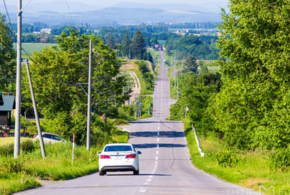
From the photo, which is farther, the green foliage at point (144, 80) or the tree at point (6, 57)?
the green foliage at point (144, 80)

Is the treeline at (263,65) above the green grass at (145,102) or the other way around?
above

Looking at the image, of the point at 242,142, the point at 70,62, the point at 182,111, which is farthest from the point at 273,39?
the point at 182,111

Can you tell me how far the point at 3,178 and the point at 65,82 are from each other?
3325 centimetres

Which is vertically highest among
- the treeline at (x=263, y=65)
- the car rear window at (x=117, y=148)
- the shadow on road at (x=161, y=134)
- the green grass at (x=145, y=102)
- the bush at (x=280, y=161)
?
the treeline at (x=263, y=65)

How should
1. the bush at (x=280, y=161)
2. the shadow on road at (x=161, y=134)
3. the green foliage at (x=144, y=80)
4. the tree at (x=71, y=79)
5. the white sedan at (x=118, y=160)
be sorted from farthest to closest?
the green foliage at (x=144, y=80), the shadow on road at (x=161, y=134), the tree at (x=71, y=79), the bush at (x=280, y=161), the white sedan at (x=118, y=160)

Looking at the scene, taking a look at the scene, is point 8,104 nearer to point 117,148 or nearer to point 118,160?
point 117,148

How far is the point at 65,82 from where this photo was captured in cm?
4531

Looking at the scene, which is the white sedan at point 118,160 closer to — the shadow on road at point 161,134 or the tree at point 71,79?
the tree at point 71,79

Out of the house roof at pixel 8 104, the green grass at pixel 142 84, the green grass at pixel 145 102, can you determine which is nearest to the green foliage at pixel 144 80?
the green grass at pixel 142 84

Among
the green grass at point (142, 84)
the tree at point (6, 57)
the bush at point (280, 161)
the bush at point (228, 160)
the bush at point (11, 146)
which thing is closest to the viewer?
the bush at point (280, 161)

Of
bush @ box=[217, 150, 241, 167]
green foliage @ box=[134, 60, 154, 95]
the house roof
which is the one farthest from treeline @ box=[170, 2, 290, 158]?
green foliage @ box=[134, 60, 154, 95]

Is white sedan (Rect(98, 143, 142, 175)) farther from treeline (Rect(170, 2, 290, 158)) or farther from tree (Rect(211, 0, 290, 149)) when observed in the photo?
tree (Rect(211, 0, 290, 149))

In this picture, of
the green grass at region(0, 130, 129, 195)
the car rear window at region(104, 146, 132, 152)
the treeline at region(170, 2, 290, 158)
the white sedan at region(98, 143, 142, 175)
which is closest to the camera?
the green grass at region(0, 130, 129, 195)

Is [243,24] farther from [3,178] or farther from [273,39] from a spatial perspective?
[3,178]
